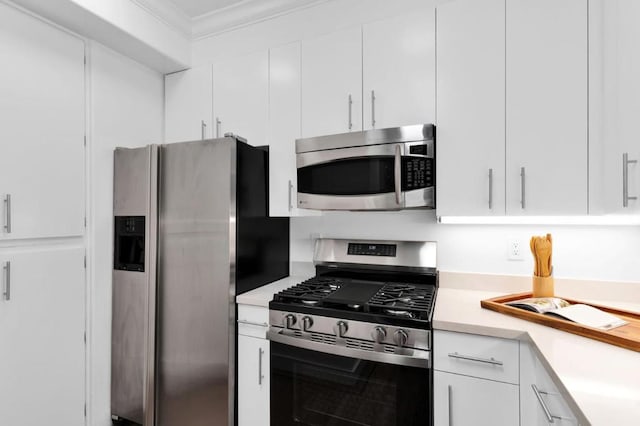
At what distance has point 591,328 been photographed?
1.16 meters

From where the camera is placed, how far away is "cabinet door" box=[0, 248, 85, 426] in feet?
5.17

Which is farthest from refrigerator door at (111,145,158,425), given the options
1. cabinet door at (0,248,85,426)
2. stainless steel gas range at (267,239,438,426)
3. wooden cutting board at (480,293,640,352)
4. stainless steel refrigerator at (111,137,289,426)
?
wooden cutting board at (480,293,640,352)

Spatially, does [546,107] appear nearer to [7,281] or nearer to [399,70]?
[399,70]

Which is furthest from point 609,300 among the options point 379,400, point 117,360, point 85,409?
point 85,409

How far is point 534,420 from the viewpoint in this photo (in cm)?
116

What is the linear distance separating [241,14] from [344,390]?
7.13ft

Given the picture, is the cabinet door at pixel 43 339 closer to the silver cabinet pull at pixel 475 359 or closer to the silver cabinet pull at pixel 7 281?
the silver cabinet pull at pixel 7 281

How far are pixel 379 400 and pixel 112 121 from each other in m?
2.06

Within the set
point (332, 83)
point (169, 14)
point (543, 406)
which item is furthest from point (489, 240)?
point (169, 14)

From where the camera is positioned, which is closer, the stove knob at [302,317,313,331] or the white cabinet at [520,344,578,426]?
the white cabinet at [520,344,578,426]

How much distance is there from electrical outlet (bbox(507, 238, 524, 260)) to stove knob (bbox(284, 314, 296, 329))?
46.2 inches

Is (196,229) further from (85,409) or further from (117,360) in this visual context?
(85,409)

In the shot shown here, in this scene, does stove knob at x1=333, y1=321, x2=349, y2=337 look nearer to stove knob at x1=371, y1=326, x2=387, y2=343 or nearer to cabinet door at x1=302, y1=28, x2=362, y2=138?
stove knob at x1=371, y1=326, x2=387, y2=343

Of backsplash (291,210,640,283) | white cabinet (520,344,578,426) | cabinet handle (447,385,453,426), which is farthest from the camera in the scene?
backsplash (291,210,640,283)
